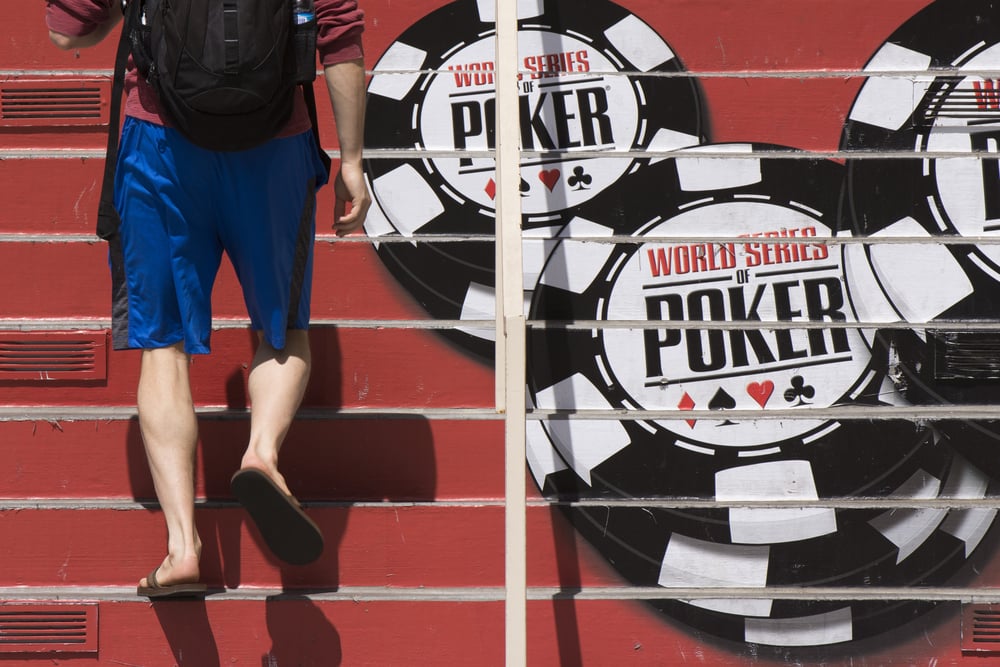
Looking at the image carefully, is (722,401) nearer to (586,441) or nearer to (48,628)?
(586,441)

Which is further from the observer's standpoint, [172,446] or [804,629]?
[804,629]

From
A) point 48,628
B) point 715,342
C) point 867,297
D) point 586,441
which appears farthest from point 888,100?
point 48,628

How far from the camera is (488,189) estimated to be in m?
3.24

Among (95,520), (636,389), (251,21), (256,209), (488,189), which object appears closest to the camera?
(251,21)

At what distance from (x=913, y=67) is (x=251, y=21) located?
1989 millimetres

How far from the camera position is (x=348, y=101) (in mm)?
2424

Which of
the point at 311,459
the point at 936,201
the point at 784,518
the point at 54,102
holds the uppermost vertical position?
the point at 54,102

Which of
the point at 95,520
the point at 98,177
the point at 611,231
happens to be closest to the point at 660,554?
the point at 611,231

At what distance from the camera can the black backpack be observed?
225 cm

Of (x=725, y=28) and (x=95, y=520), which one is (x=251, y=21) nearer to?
(x=95, y=520)

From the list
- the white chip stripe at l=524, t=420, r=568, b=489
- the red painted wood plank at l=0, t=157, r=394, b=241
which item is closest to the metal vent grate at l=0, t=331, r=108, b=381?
the red painted wood plank at l=0, t=157, r=394, b=241

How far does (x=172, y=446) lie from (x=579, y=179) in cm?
139

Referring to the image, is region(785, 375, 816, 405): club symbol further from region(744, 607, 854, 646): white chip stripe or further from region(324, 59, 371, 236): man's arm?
region(324, 59, 371, 236): man's arm

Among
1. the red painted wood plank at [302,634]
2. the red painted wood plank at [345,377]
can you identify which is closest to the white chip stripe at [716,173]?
the red painted wood plank at [345,377]
